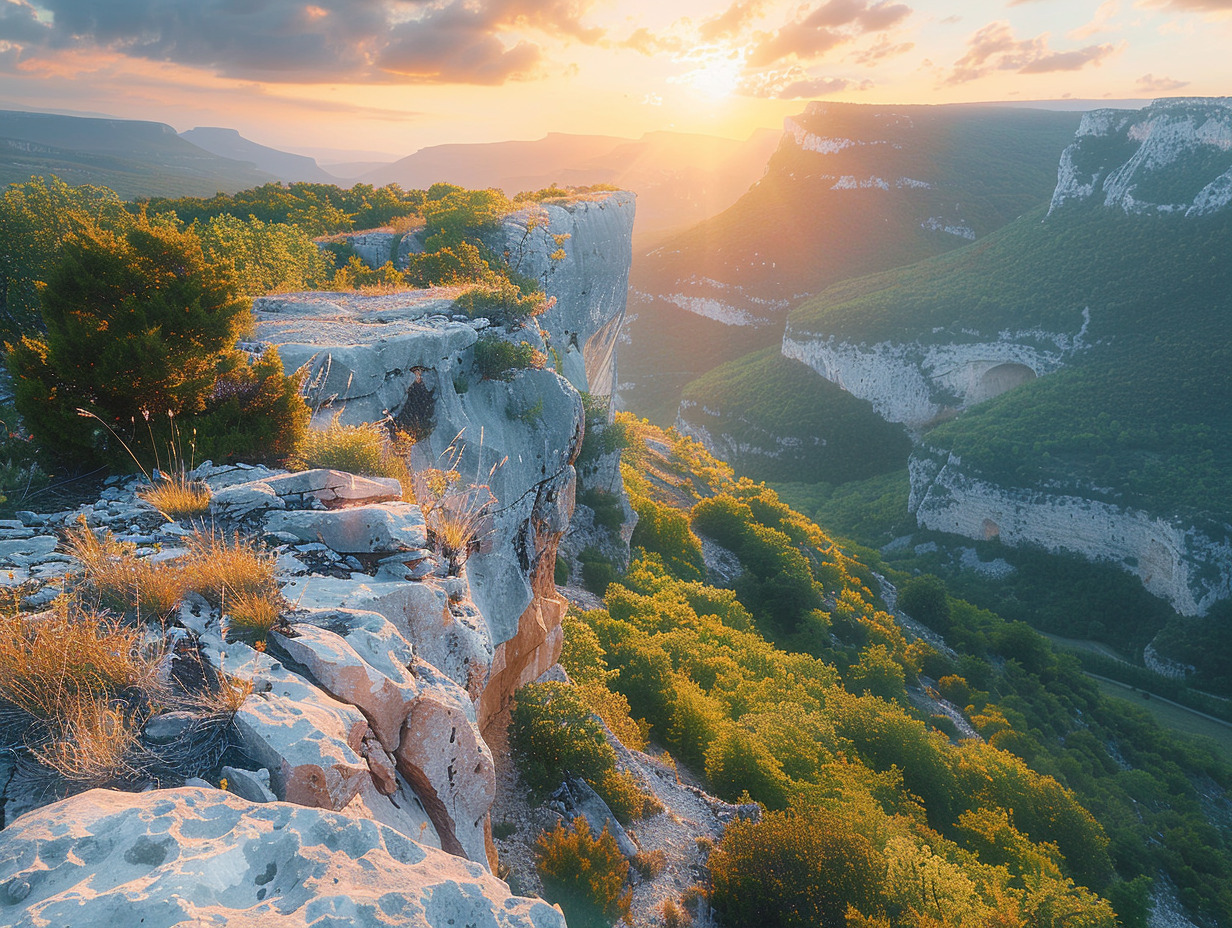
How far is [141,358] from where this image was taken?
662 cm

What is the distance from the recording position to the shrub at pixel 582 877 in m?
7.58

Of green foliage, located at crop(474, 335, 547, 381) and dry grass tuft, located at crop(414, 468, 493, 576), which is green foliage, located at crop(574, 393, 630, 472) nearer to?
green foliage, located at crop(474, 335, 547, 381)

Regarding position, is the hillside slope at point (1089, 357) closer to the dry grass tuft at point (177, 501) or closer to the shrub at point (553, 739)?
the shrub at point (553, 739)

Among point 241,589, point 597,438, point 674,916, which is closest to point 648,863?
point 674,916

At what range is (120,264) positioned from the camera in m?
6.87

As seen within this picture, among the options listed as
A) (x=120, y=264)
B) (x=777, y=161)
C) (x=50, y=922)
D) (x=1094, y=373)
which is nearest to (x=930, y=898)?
(x=50, y=922)

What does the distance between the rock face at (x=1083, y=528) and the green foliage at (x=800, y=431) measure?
1582 cm

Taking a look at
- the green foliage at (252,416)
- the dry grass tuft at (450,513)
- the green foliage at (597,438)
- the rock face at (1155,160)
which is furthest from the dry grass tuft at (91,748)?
the rock face at (1155,160)

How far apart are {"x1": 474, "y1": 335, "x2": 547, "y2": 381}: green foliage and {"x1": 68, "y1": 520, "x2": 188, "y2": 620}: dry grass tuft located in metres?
7.49

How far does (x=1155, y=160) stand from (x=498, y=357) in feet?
331

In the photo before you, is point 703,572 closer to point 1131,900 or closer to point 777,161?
point 1131,900

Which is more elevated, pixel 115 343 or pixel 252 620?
pixel 115 343

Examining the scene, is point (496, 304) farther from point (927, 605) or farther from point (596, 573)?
point (927, 605)

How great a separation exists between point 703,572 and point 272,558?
28.8 m
